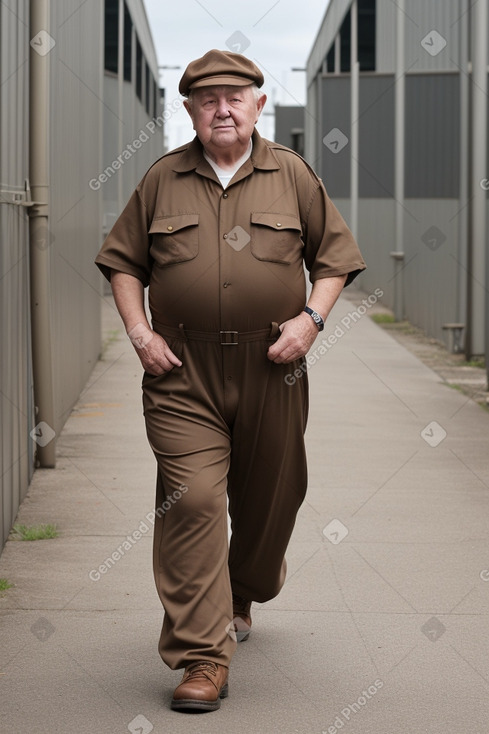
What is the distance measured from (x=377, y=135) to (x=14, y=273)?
22.5m

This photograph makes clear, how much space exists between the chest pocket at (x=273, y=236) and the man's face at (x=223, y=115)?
11.4 inches

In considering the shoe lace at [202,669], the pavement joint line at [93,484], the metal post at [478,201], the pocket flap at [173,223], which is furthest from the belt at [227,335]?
the metal post at [478,201]

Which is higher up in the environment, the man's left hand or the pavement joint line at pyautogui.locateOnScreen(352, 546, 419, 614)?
the man's left hand

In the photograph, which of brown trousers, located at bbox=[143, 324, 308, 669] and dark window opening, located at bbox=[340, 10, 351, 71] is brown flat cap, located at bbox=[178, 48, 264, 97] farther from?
dark window opening, located at bbox=[340, 10, 351, 71]

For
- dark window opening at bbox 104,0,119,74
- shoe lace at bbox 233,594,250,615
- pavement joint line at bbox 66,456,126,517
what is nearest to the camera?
shoe lace at bbox 233,594,250,615

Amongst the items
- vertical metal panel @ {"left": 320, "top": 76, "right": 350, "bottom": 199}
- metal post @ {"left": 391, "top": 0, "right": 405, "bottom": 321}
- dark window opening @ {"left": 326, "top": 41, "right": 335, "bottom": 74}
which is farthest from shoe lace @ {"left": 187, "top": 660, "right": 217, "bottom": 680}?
dark window opening @ {"left": 326, "top": 41, "right": 335, "bottom": 74}

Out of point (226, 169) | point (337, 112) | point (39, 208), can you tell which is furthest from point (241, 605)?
point (337, 112)

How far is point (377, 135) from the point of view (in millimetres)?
29484

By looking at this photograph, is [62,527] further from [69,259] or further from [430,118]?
[430,118]

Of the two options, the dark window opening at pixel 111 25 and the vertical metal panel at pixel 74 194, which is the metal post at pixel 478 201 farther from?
the dark window opening at pixel 111 25

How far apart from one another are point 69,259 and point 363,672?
24.2ft

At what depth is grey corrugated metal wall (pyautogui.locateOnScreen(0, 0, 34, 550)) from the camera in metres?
7.17

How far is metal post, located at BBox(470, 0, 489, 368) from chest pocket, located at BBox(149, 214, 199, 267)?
11.5m

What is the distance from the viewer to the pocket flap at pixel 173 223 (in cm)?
480
